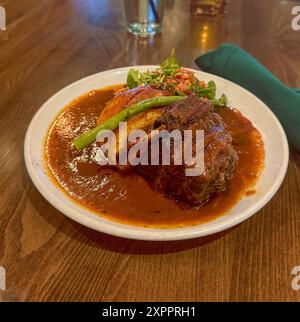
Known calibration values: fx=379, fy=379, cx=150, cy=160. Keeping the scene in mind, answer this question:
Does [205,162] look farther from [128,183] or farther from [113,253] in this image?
[113,253]

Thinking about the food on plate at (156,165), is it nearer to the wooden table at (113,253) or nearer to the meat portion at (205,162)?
the meat portion at (205,162)

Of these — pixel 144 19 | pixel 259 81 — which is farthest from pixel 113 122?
pixel 144 19

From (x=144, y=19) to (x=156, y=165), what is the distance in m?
1.76

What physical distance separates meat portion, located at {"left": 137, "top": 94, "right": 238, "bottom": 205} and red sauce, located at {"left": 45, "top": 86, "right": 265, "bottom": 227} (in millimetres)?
41

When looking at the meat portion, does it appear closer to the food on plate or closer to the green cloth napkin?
the food on plate

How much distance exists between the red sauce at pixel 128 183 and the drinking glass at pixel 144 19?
4.21 ft

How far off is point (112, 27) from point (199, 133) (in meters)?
1.88

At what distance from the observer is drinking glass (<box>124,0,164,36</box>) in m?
2.74

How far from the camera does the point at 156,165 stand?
1412 millimetres

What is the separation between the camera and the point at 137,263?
1.24 m

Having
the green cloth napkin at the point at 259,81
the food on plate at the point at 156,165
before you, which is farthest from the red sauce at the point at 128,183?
the green cloth napkin at the point at 259,81

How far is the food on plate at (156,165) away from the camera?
1316mm
